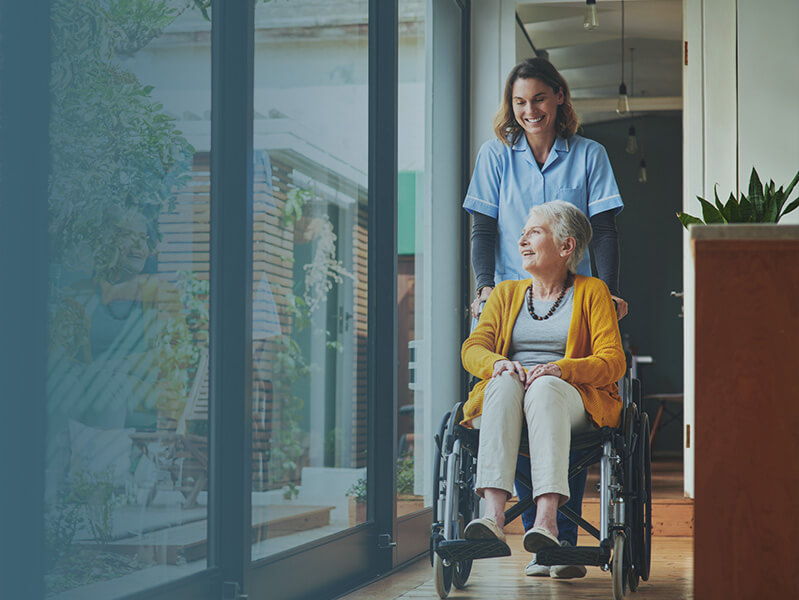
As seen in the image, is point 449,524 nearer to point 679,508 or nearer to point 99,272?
point 99,272

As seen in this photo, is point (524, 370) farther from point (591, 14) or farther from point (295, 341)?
point (591, 14)

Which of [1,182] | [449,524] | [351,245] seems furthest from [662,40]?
[1,182]

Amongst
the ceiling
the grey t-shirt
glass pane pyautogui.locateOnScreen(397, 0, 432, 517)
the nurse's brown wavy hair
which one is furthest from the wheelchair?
the ceiling

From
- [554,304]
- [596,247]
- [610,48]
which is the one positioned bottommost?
[554,304]

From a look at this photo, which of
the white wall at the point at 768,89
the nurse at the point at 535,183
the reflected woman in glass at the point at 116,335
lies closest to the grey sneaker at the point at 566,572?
the nurse at the point at 535,183

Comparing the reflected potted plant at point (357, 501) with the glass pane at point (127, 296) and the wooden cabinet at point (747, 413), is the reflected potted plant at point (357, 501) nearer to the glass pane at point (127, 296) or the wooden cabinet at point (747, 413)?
the glass pane at point (127, 296)

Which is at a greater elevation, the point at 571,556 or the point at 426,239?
the point at 426,239

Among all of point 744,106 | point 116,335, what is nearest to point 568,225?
point 116,335

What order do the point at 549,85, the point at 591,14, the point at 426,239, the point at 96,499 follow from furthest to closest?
the point at 591,14 < the point at 426,239 < the point at 549,85 < the point at 96,499

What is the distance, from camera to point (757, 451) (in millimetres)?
1605

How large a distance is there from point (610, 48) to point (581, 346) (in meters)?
4.84

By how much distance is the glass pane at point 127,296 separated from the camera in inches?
59.2

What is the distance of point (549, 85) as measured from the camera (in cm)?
304

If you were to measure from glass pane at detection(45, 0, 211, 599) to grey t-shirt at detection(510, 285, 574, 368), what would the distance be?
0.99 metres
